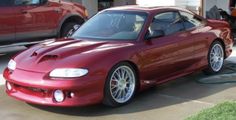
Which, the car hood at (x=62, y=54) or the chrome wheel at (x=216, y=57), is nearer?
the car hood at (x=62, y=54)

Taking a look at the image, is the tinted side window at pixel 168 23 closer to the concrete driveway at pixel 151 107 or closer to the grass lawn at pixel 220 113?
the concrete driveway at pixel 151 107

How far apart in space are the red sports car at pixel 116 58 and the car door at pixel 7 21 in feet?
9.87

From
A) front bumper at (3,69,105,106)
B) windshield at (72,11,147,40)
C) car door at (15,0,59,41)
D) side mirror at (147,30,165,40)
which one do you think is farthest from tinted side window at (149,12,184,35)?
car door at (15,0,59,41)

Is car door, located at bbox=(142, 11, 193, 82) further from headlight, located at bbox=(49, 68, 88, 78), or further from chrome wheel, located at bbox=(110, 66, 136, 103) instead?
headlight, located at bbox=(49, 68, 88, 78)

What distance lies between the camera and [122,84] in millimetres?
6379

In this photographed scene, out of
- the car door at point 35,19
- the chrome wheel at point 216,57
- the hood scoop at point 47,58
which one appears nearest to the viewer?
the hood scoop at point 47,58

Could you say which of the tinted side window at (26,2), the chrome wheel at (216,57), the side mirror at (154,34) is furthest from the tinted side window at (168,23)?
the tinted side window at (26,2)

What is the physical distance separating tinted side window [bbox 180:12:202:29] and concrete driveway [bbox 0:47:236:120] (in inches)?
39.6

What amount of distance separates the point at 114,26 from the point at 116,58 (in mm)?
1072

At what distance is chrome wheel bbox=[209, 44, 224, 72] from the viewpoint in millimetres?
8203

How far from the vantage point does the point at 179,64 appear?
732 cm

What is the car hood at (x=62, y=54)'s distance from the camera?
19.6 feet

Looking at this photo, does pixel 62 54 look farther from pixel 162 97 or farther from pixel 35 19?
pixel 35 19

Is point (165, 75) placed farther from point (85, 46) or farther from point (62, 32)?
point (62, 32)
